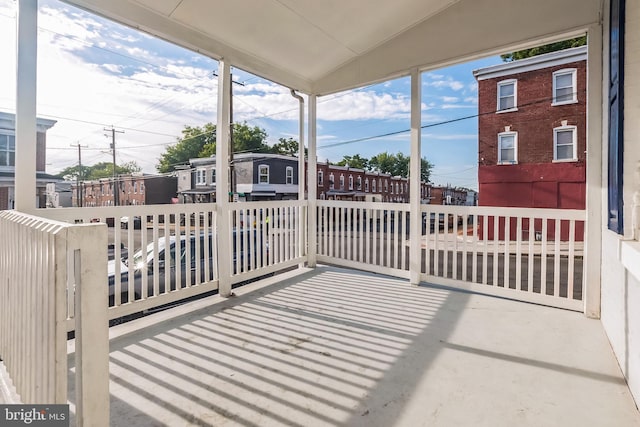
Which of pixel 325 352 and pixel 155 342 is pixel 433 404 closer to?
pixel 325 352

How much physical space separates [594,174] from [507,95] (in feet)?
24.8

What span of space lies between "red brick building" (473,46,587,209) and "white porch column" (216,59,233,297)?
8138mm

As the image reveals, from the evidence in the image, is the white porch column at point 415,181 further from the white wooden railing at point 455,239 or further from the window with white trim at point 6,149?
the window with white trim at point 6,149

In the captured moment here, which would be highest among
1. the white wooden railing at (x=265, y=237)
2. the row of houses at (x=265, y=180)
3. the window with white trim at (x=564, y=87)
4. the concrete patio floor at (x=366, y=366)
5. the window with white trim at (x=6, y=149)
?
the window with white trim at (x=564, y=87)

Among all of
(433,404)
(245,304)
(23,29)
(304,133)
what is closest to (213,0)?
(23,29)

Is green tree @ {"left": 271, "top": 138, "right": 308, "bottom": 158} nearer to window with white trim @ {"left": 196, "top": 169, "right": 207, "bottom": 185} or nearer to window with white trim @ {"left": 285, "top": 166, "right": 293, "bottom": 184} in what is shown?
window with white trim @ {"left": 285, "top": 166, "right": 293, "bottom": 184}

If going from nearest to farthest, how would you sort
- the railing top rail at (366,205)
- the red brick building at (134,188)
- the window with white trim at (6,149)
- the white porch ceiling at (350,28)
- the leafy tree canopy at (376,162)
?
1. the window with white trim at (6,149)
2. the white porch ceiling at (350,28)
3. the railing top rail at (366,205)
4. the red brick building at (134,188)
5. the leafy tree canopy at (376,162)

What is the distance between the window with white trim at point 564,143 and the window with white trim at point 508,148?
89cm

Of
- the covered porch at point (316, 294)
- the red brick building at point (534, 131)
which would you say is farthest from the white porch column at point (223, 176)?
the red brick building at point (534, 131)

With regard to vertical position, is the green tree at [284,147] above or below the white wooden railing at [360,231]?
above

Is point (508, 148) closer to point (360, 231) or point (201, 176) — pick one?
point (360, 231)

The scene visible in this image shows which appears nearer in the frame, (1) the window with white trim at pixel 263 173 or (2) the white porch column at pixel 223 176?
(2) the white porch column at pixel 223 176

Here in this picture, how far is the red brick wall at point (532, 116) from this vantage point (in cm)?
782
